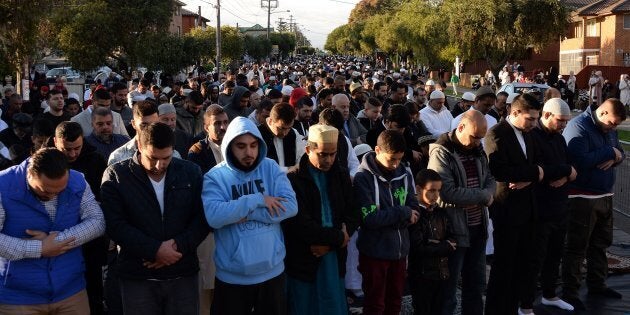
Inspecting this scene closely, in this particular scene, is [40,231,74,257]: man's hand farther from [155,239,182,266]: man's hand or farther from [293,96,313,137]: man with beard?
[293,96,313,137]: man with beard

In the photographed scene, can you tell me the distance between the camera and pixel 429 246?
534 cm

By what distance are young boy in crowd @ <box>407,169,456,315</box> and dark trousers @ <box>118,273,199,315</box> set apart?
6.44ft

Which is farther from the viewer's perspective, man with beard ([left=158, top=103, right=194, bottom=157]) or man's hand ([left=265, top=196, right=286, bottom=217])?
man with beard ([left=158, top=103, right=194, bottom=157])

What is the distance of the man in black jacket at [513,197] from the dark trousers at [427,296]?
2.57 ft

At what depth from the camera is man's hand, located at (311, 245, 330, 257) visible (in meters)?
4.69

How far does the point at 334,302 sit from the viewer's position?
4746 millimetres

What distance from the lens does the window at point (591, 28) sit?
158 feet

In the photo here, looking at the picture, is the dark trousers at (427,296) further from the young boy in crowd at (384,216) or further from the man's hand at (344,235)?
the man's hand at (344,235)

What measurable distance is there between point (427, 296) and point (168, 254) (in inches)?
94.0

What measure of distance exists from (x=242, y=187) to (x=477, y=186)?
2.18m

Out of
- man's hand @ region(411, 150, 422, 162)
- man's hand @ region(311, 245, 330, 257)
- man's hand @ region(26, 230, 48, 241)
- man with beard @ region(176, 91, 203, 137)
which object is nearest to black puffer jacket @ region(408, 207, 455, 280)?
man's hand @ region(311, 245, 330, 257)

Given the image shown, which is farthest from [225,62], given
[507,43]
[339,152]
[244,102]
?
[339,152]

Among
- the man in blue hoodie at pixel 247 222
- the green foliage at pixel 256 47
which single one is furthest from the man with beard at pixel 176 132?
the green foliage at pixel 256 47

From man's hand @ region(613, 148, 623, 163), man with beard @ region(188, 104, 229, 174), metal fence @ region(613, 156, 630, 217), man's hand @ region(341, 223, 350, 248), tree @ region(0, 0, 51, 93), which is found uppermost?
tree @ region(0, 0, 51, 93)
